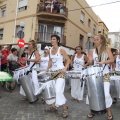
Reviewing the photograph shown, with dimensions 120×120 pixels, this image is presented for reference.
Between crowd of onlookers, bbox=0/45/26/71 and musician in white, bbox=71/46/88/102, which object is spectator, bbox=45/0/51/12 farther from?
musician in white, bbox=71/46/88/102

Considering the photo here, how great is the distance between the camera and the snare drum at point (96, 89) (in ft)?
14.9

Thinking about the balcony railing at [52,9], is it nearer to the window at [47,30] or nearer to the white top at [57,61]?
the window at [47,30]

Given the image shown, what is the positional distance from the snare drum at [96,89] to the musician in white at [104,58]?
105 mm

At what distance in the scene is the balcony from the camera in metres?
22.6

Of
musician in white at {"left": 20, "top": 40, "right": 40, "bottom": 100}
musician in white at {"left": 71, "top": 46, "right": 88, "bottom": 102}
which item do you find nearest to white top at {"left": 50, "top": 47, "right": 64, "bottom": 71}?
musician in white at {"left": 20, "top": 40, "right": 40, "bottom": 100}

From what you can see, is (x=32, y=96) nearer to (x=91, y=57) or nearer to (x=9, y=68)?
(x=91, y=57)

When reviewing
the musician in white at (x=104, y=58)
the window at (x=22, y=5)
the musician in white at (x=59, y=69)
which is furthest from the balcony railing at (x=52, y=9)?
the musician in white at (x=104, y=58)

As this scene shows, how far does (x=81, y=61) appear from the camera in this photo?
7383 mm

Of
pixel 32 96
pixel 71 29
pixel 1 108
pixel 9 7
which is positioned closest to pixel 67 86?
pixel 32 96

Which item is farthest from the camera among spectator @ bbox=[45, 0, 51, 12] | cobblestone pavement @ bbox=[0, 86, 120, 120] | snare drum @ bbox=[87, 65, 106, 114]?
spectator @ bbox=[45, 0, 51, 12]

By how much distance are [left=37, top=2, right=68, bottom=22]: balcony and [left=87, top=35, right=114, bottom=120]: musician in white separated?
18.2m

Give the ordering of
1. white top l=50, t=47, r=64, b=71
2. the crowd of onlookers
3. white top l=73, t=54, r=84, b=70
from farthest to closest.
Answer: the crowd of onlookers < white top l=73, t=54, r=84, b=70 < white top l=50, t=47, r=64, b=71

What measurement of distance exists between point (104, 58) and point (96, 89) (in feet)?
2.35

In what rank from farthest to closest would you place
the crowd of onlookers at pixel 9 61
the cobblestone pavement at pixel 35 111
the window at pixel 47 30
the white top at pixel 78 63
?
the window at pixel 47 30
the crowd of onlookers at pixel 9 61
the white top at pixel 78 63
the cobblestone pavement at pixel 35 111
